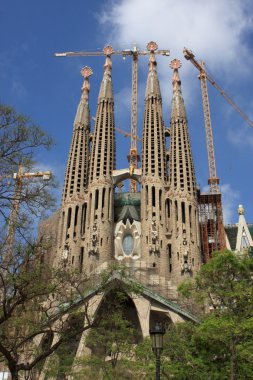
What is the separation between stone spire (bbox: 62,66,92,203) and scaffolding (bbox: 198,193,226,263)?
15771 mm

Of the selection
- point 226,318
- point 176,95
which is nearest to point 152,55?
point 176,95

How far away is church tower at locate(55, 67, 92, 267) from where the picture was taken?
1985 inches

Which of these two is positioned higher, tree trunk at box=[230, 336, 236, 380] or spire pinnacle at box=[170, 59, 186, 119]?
spire pinnacle at box=[170, 59, 186, 119]

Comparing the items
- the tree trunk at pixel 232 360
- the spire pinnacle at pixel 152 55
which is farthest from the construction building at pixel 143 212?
the tree trunk at pixel 232 360

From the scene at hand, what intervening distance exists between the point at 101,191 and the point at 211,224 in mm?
16814

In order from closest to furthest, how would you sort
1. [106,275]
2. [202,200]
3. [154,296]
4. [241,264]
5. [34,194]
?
[34,194] < [106,275] < [241,264] < [154,296] < [202,200]

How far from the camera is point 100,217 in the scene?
1987 inches

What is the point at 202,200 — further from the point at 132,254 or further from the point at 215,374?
the point at 215,374

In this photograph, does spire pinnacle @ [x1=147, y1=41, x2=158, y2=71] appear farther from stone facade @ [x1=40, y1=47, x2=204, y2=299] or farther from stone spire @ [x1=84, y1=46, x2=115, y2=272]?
stone spire @ [x1=84, y1=46, x2=115, y2=272]

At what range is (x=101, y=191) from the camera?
52.0m

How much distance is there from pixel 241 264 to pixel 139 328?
2361 cm

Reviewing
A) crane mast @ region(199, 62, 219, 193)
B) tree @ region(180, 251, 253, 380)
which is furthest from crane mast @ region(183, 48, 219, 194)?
tree @ region(180, 251, 253, 380)

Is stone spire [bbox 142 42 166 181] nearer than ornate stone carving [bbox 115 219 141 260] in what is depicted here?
No

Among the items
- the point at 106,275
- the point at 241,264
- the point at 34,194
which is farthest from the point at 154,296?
the point at 34,194
